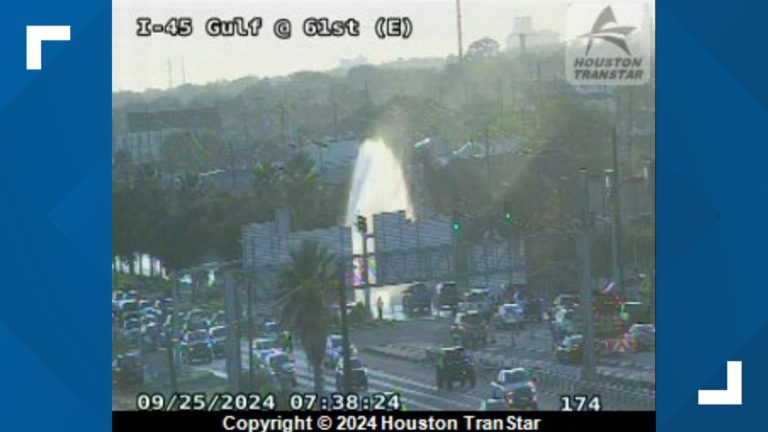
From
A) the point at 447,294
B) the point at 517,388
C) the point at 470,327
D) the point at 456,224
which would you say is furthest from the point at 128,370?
the point at 517,388

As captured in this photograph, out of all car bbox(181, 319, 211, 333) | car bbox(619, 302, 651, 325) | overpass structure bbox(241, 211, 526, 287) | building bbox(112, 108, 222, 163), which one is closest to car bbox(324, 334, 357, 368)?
overpass structure bbox(241, 211, 526, 287)

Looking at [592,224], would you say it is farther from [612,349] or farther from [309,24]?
[309,24]

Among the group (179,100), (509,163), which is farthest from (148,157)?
(509,163)

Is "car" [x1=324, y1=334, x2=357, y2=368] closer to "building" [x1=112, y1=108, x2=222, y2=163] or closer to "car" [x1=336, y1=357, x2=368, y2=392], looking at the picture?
"car" [x1=336, y1=357, x2=368, y2=392]

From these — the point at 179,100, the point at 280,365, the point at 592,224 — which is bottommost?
the point at 280,365

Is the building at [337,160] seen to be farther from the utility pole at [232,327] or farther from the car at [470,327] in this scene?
the car at [470,327]

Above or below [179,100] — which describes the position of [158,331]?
below

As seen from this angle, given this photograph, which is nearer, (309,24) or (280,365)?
(309,24)

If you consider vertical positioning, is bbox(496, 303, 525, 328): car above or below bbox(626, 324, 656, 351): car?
above
